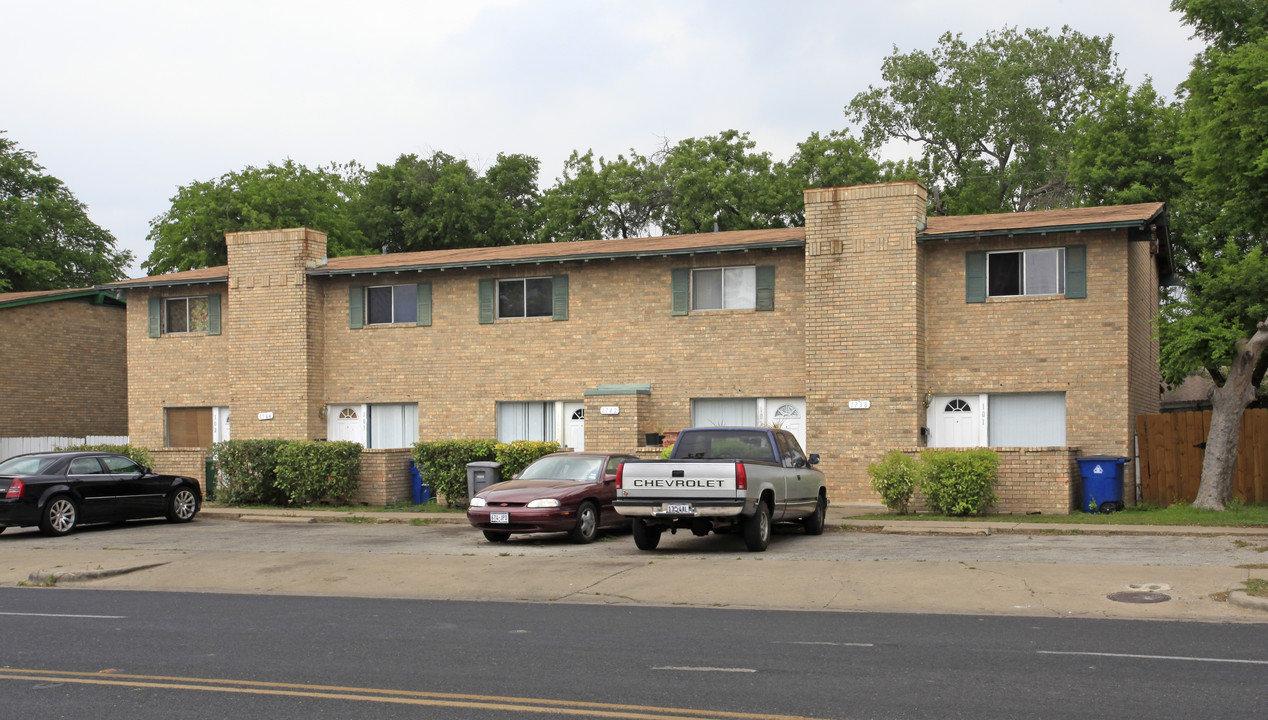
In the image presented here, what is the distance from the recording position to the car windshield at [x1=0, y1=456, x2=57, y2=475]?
19766 millimetres

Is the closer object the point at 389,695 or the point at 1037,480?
the point at 389,695

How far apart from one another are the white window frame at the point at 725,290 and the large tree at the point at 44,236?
1334 inches

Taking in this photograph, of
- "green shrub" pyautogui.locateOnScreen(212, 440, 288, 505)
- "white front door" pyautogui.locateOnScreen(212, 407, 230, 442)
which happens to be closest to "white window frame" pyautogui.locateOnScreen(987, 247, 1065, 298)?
"green shrub" pyautogui.locateOnScreen(212, 440, 288, 505)

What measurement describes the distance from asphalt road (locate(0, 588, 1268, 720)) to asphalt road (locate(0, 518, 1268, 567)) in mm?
4399

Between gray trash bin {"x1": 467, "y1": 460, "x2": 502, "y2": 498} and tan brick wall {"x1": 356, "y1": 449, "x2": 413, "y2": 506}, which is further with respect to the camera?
tan brick wall {"x1": 356, "y1": 449, "x2": 413, "y2": 506}

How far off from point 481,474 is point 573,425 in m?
4.38

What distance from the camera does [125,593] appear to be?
541 inches

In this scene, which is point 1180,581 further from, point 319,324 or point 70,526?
point 319,324

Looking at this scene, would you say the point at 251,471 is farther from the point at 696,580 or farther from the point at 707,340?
the point at 696,580

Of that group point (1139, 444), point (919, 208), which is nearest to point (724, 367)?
point (919, 208)

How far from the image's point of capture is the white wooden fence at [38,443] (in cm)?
3047

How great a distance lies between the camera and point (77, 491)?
20.0 m

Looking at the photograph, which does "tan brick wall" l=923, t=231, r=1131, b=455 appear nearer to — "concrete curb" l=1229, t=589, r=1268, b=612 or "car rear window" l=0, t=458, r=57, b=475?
"concrete curb" l=1229, t=589, r=1268, b=612

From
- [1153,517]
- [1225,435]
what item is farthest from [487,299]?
[1225,435]
